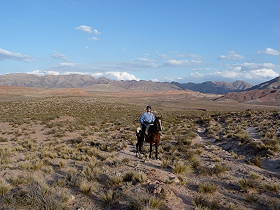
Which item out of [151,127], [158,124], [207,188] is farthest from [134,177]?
[151,127]

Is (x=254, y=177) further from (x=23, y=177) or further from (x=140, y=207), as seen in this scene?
(x=23, y=177)

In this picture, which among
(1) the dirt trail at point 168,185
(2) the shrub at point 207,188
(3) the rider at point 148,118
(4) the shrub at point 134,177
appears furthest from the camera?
(3) the rider at point 148,118

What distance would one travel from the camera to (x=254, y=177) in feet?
37.4

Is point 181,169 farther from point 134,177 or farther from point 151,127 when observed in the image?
point 151,127

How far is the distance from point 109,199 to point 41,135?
63.0ft

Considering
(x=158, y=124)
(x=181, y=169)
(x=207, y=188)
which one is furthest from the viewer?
(x=158, y=124)

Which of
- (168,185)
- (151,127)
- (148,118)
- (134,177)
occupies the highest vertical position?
(148,118)

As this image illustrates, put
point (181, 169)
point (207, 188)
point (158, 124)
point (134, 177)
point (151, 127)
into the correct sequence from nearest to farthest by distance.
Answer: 1. point (207, 188)
2. point (134, 177)
3. point (181, 169)
4. point (158, 124)
5. point (151, 127)

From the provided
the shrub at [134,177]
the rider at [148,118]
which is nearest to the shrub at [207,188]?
the shrub at [134,177]

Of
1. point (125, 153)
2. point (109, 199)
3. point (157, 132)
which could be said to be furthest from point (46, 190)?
point (125, 153)

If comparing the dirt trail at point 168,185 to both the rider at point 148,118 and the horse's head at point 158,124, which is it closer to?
the horse's head at point 158,124

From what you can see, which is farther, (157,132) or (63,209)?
A: (157,132)

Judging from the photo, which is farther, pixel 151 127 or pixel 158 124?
pixel 151 127

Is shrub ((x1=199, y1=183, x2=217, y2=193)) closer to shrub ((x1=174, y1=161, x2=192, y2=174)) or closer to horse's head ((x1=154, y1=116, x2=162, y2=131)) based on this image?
shrub ((x1=174, y1=161, x2=192, y2=174))
